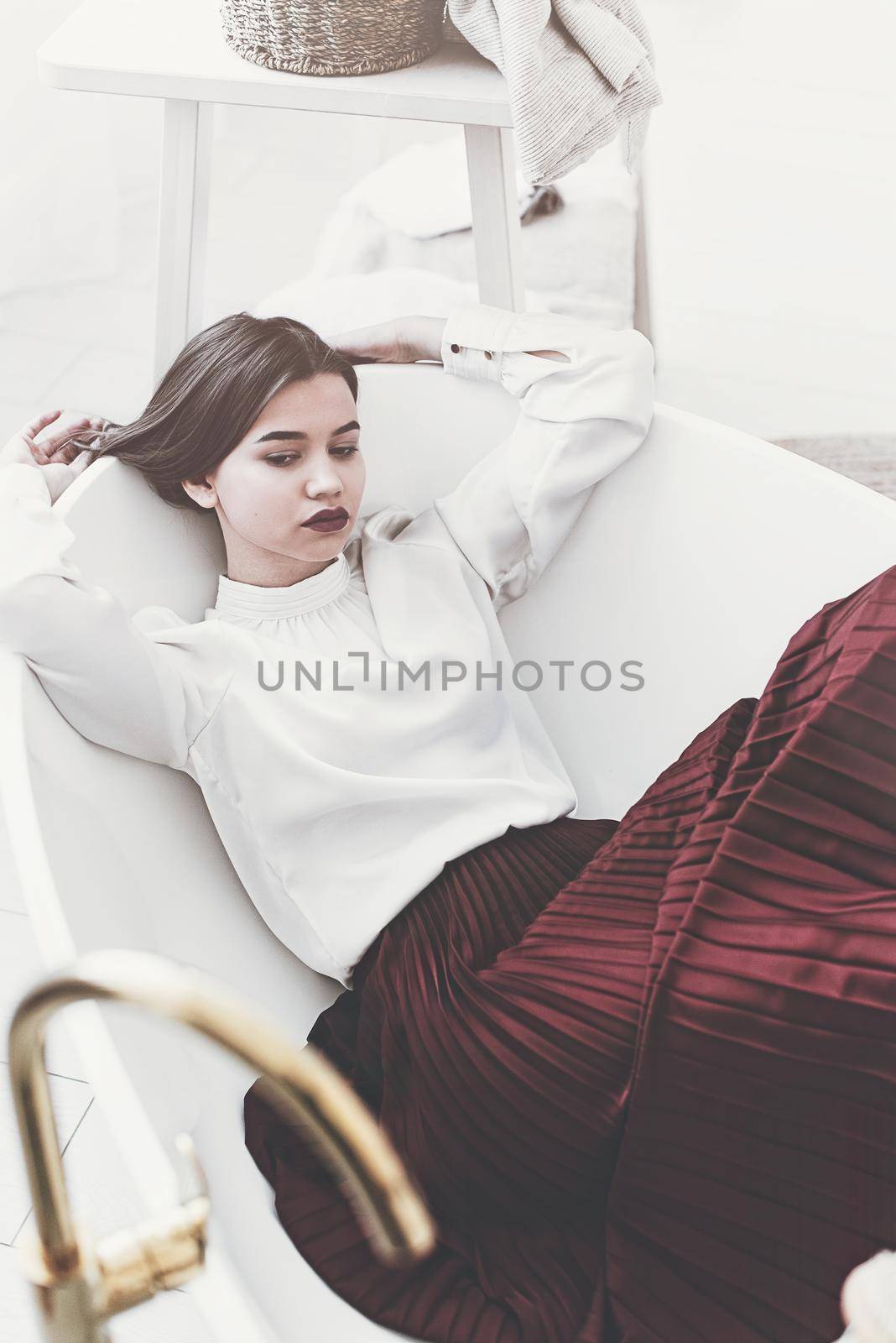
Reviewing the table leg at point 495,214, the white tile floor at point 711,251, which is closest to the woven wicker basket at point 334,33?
the table leg at point 495,214

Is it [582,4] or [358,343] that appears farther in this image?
[358,343]

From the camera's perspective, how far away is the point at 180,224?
5.33 feet

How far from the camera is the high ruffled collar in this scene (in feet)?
4.16

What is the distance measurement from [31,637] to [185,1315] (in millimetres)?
Result: 706

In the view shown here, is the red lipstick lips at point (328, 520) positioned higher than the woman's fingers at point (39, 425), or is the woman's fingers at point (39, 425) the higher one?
the woman's fingers at point (39, 425)

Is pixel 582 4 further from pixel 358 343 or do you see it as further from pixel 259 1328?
pixel 259 1328

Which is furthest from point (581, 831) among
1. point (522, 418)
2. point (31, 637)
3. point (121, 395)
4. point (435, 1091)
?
point (121, 395)

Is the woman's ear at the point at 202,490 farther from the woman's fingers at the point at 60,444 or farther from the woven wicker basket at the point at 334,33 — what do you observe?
the woven wicker basket at the point at 334,33

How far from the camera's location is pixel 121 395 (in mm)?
2355

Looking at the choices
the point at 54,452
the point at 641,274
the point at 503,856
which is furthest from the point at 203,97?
the point at 641,274

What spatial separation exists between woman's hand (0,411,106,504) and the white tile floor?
58 cm

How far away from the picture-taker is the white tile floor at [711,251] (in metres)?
2.48

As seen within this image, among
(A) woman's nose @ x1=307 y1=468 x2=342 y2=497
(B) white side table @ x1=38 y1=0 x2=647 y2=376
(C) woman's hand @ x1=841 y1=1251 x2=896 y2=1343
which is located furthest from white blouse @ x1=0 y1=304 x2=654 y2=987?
(C) woman's hand @ x1=841 y1=1251 x2=896 y2=1343

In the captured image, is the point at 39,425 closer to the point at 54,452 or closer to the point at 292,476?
the point at 54,452
